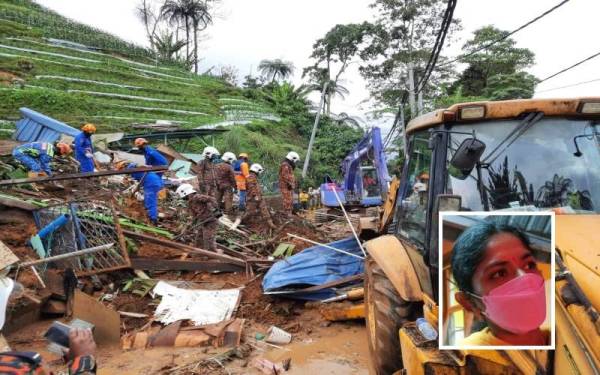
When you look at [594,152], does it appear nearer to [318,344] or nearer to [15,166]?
[318,344]

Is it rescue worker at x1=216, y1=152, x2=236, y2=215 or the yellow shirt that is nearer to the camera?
the yellow shirt

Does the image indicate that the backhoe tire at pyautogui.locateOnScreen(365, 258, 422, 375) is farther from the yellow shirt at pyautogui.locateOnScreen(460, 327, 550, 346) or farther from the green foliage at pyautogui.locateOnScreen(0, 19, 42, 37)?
the green foliage at pyautogui.locateOnScreen(0, 19, 42, 37)

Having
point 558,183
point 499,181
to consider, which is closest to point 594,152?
point 558,183

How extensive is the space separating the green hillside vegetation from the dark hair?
708 inches

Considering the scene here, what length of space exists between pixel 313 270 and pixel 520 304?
492 cm

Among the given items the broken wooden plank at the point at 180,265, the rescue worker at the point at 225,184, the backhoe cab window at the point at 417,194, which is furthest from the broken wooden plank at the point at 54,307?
the rescue worker at the point at 225,184

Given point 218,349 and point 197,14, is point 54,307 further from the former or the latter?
point 197,14

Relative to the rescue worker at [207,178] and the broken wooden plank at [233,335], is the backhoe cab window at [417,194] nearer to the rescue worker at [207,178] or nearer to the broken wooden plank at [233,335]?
the broken wooden plank at [233,335]

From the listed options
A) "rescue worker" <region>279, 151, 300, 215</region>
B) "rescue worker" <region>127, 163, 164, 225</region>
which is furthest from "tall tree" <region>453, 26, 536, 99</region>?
"rescue worker" <region>127, 163, 164, 225</region>

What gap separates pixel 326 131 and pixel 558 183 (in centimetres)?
2971

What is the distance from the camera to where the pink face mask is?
135 centimetres

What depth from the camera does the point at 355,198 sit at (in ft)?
50.0

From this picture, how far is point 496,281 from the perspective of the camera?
4.75 ft

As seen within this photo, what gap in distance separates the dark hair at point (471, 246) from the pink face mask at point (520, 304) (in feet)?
0.34
